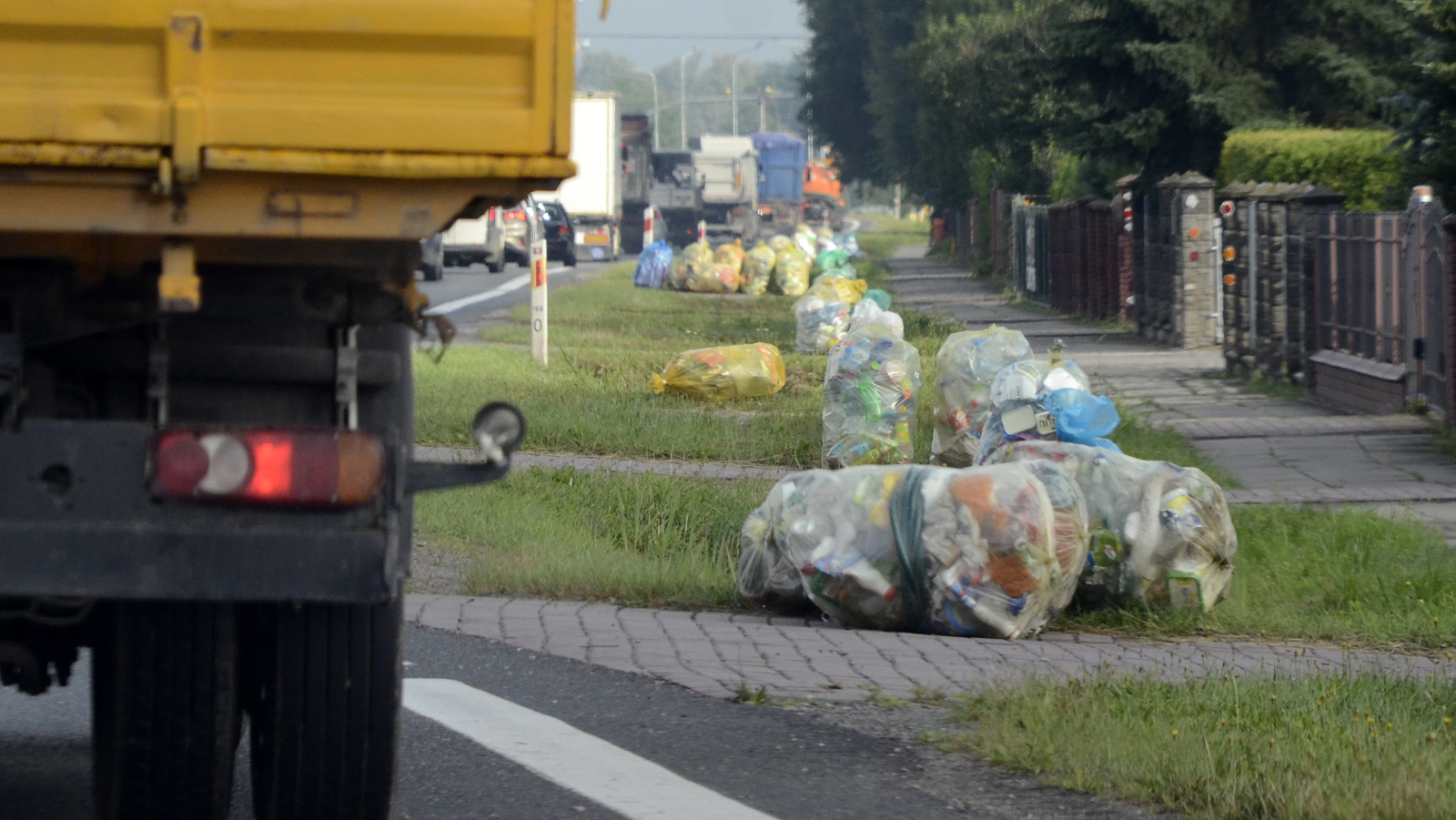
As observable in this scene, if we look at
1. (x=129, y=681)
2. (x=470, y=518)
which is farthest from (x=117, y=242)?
(x=470, y=518)

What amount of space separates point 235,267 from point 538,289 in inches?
612

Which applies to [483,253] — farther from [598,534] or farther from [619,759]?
[619,759]

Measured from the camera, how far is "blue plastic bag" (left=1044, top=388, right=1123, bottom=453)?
871cm

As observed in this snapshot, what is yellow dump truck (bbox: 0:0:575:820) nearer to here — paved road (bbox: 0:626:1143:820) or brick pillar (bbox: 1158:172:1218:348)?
paved road (bbox: 0:626:1143:820)

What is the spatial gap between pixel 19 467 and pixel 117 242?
405 millimetres

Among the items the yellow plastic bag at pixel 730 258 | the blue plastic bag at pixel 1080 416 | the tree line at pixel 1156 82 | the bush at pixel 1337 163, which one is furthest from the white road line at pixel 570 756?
the yellow plastic bag at pixel 730 258

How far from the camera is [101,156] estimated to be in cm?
297

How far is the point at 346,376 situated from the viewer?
11.4 ft

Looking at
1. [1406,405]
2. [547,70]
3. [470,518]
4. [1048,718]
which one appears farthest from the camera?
[1406,405]

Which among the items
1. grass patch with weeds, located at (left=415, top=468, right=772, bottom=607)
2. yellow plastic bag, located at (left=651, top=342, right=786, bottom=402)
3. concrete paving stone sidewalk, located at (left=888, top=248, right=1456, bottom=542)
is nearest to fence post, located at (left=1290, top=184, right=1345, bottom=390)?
concrete paving stone sidewalk, located at (left=888, top=248, right=1456, bottom=542)

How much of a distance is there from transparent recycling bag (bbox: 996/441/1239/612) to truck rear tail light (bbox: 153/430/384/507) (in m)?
4.30

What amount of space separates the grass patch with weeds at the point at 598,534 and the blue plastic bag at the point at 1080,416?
1.54 metres

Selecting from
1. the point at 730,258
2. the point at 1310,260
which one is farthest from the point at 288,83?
the point at 730,258

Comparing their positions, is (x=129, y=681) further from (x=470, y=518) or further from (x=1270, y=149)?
(x=1270, y=149)
